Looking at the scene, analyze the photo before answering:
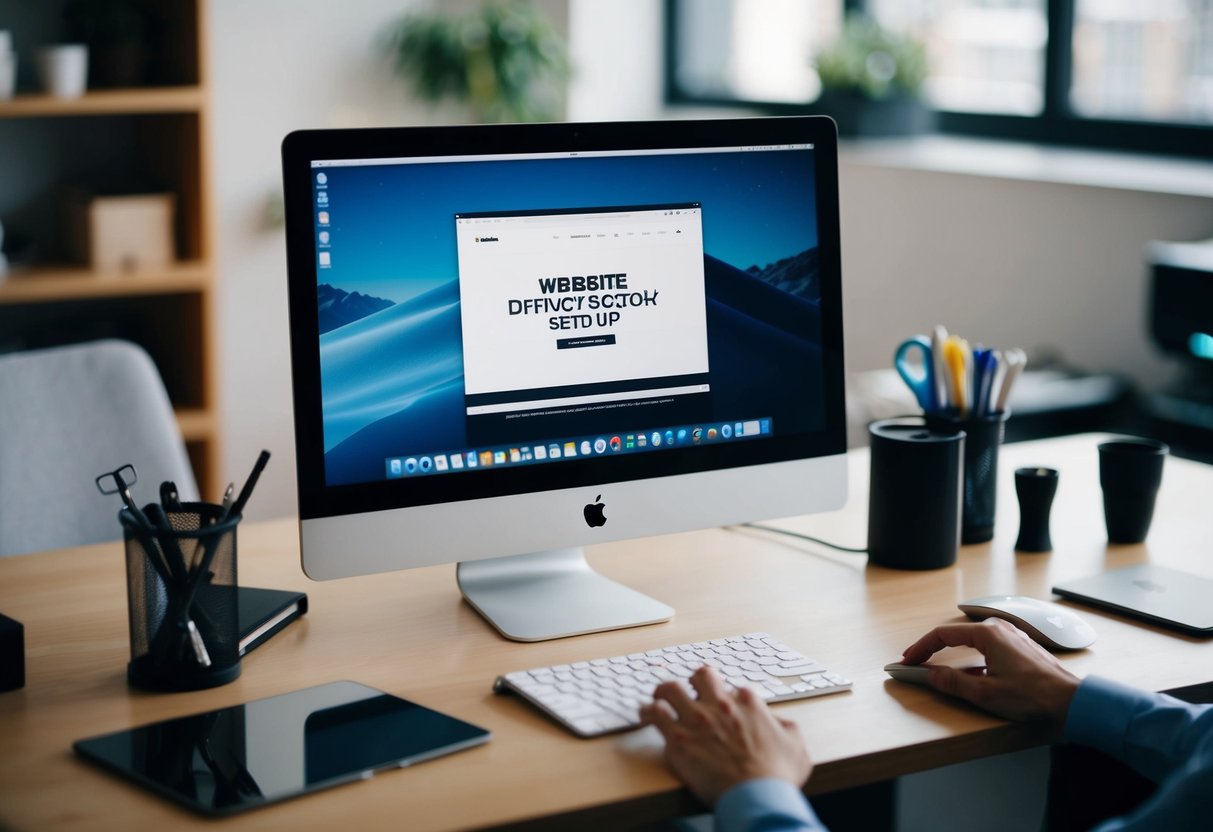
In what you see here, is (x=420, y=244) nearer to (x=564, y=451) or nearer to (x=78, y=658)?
(x=564, y=451)

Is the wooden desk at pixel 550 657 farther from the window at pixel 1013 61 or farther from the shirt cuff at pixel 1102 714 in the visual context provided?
the window at pixel 1013 61

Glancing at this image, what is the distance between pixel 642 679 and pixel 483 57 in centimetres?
282

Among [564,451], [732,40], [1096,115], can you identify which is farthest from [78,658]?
[732,40]

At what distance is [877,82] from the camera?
3.63 m

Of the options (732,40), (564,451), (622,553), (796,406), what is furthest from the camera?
(732,40)

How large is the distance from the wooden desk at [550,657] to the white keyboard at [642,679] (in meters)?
0.02

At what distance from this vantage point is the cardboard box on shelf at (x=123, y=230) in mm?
2959

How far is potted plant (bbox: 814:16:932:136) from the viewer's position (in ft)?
11.9

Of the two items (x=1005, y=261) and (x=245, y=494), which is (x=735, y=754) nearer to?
(x=245, y=494)

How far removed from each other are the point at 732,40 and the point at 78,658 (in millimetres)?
3594

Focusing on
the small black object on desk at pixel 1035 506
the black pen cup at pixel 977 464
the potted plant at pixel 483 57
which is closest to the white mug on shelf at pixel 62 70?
the potted plant at pixel 483 57

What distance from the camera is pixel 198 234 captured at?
3059 millimetres

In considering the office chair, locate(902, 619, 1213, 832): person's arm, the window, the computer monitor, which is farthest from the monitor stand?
the window

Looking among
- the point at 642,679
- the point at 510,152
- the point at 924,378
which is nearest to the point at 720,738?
the point at 642,679
